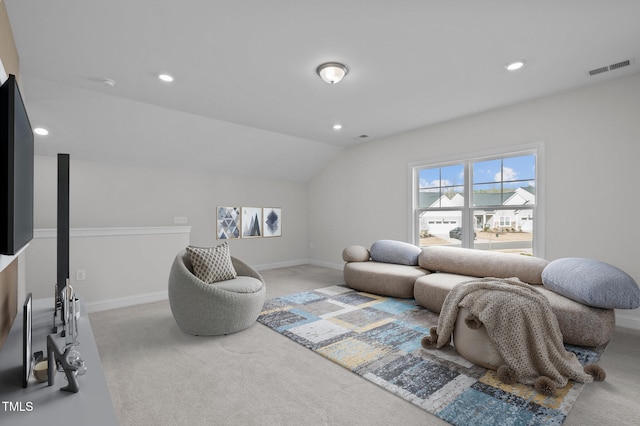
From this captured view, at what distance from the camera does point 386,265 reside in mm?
4727

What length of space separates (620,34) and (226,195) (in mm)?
5501

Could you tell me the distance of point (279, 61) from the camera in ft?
9.30

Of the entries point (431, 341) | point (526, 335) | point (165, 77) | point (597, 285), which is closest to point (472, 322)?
point (526, 335)

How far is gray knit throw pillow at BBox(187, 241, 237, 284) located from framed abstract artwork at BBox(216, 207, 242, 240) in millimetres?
2508

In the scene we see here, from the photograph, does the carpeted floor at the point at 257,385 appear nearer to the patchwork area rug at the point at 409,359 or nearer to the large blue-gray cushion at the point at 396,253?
the patchwork area rug at the point at 409,359

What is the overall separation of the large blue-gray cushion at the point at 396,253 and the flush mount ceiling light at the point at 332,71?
278 cm

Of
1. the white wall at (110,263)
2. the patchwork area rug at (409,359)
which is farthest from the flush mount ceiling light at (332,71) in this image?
the white wall at (110,263)

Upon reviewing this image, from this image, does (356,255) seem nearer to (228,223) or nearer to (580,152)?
(228,223)

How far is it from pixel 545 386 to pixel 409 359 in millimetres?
880

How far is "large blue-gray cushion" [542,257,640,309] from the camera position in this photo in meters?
2.53

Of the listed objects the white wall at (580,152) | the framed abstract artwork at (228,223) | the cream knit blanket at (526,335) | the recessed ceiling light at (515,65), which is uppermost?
the recessed ceiling light at (515,65)

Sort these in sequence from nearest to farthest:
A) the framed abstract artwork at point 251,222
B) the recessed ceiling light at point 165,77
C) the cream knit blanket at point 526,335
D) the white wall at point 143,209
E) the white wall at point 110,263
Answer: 1. the cream knit blanket at point 526,335
2. the recessed ceiling light at point 165,77
3. the white wall at point 110,263
4. the white wall at point 143,209
5. the framed abstract artwork at point 251,222

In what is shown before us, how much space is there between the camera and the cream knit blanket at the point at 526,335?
214 cm

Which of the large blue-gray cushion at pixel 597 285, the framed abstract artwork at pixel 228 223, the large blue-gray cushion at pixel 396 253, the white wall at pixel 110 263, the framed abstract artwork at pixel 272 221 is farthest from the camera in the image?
the framed abstract artwork at pixel 272 221
